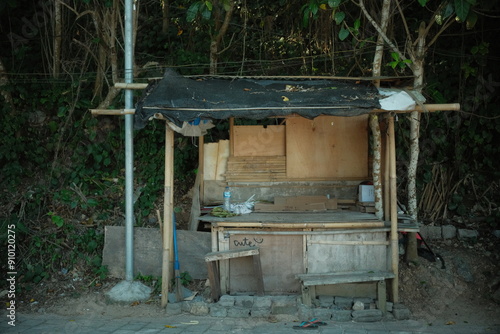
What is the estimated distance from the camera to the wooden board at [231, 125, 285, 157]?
8.46m

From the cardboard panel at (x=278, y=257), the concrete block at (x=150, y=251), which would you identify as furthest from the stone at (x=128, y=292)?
the cardboard panel at (x=278, y=257)

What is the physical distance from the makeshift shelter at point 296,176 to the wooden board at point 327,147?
16 mm

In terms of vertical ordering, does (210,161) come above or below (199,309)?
above

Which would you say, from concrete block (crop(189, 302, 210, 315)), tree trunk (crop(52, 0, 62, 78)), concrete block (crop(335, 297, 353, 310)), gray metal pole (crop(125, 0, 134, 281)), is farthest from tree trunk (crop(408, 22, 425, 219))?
tree trunk (crop(52, 0, 62, 78))

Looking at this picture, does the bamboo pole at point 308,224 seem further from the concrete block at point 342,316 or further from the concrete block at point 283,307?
the concrete block at point 342,316

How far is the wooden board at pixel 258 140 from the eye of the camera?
8.46m

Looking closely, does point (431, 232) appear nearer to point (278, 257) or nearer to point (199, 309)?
point (278, 257)

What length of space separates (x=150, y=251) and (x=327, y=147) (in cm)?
323

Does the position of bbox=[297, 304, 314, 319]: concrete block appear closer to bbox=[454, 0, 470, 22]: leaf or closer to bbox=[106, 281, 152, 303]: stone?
bbox=[106, 281, 152, 303]: stone

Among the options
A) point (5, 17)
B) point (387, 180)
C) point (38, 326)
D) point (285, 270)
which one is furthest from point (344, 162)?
point (5, 17)

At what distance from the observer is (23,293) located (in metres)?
7.96

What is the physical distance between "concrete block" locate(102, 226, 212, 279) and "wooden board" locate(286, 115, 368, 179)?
184cm

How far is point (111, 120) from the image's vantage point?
10742mm

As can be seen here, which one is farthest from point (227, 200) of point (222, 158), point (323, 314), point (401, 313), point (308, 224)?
point (401, 313)
